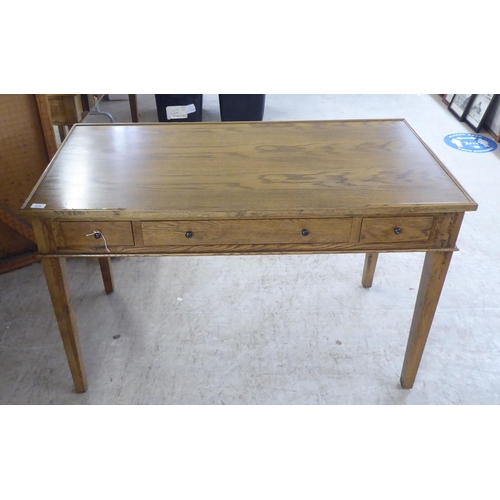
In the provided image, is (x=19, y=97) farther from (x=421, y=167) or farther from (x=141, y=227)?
(x=421, y=167)

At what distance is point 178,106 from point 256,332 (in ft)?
8.24

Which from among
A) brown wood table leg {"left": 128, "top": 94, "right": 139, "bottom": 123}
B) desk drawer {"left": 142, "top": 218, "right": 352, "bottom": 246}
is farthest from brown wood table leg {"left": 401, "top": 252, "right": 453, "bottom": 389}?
brown wood table leg {"left": 128, "top": 94, "right": 139, "bottom": 123}

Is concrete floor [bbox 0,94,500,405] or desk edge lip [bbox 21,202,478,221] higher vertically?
desk edge lip [bbox 21,202,478,221]

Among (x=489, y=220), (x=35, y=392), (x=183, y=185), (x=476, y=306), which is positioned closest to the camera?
(x=183, y=185)

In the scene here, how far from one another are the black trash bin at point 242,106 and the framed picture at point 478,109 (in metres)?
1.86

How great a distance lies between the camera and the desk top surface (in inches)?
64.1

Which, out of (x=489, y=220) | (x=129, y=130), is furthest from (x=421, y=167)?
(x=489, y=220)

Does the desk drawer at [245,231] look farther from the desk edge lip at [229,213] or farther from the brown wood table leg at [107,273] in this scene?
the brown wood table leg at [107,273]

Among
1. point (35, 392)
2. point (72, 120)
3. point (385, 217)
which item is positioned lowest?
point (35, 392)

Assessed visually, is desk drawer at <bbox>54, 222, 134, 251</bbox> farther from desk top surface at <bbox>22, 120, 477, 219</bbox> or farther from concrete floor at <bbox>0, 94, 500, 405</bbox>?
concrete floor at <bbox>0, 94, 500, 405</bbox>

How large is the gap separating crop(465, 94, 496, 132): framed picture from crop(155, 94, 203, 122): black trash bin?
7.88 feet

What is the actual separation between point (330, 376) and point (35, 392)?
1218mm

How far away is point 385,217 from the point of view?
5.47 feet

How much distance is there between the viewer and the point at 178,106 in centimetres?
423
